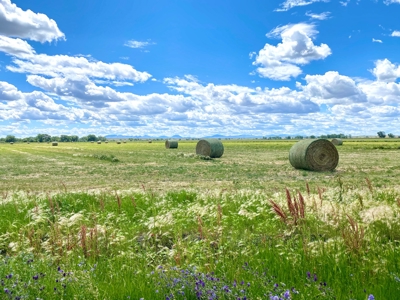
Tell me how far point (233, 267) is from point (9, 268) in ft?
9.81

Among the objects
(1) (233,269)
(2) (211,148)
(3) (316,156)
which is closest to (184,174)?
(3) (316,156)

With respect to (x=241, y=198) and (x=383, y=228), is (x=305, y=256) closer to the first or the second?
(x=383, y=228)

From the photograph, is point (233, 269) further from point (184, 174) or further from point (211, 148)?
point (211, 148)

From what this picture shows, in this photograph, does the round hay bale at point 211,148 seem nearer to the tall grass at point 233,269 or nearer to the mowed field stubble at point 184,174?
the mowed field stubble at point 184,174

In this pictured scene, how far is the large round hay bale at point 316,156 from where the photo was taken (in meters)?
25.2

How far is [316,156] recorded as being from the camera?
2556 centimetres

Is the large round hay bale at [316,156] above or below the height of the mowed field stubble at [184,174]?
above

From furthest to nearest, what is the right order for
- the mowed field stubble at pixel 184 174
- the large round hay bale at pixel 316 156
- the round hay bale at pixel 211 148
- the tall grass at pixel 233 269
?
the round hay bale at pixel 211 148
the large round hay bale at pixel 316 156
the mowed field stubble at pixel 184 174
the tall grass at pixel 233 269

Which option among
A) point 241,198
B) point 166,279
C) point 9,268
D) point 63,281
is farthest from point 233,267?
point 241,198

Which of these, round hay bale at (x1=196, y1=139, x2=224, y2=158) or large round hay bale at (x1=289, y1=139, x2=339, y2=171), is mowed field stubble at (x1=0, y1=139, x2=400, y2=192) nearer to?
large round hay bale at (x1=289, y1=139, x2=339, y2=171)

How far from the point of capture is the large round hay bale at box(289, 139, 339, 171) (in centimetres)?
2519

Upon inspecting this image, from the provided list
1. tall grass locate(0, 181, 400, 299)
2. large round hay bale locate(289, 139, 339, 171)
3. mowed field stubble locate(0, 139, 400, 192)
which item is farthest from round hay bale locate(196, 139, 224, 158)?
tall grass locate(0, 181, 400, 299)

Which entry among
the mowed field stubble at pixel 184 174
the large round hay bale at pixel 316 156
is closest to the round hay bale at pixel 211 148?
the mowed field stubble at pixel 184 174

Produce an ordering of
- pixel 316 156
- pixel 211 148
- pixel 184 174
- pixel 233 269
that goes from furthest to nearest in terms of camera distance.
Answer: pixel 211 148 → pixel 316 156 → pixel 184 174 → pixel 233 269
